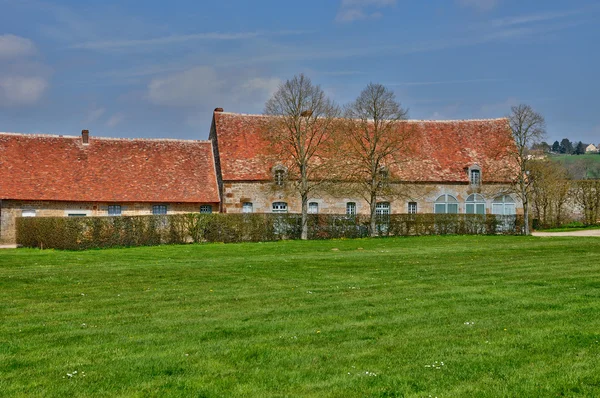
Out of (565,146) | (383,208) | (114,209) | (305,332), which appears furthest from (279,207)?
(565,146)

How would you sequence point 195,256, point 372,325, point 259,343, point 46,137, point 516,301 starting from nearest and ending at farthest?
point 259,343
point 372,325
point 516,301
point 195,256
point 46,137

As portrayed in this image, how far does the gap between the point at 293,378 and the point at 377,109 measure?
2981 cm

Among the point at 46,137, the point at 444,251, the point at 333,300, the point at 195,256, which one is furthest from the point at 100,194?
the point at 333,300

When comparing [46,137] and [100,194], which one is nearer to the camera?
[100,194]

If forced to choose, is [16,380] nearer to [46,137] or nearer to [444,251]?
[444,251]

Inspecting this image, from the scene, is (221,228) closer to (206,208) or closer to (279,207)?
(206,208)

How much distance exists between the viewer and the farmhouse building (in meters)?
33.9

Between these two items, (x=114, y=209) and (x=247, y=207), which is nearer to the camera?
(x=114, y=209)

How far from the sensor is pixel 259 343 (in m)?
8.00

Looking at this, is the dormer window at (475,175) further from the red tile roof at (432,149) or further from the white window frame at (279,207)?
the white window frame at (279,207)

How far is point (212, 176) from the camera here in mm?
37062

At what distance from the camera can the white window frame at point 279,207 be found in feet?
120

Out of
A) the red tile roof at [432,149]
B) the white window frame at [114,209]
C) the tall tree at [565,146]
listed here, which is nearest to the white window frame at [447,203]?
the red tile roof at [432,149]

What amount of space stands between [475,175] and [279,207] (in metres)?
12.9
